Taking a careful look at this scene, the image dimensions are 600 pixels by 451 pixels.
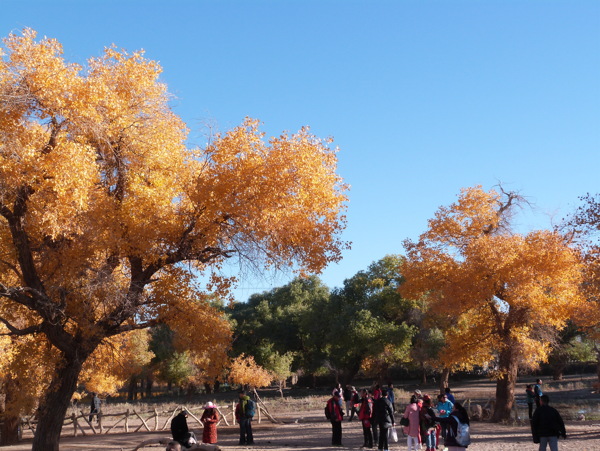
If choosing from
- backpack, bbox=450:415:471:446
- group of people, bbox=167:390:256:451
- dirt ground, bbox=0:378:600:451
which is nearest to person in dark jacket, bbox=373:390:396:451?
dirt ground, bbox=0:378:600:451

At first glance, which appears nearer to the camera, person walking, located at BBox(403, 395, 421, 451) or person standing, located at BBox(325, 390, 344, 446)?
person walking, located at BBox(403, 395, 421, 451)

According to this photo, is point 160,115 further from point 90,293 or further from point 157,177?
point 90,293

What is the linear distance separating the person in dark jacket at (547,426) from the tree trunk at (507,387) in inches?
483

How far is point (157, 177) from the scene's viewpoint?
14570 millimetres

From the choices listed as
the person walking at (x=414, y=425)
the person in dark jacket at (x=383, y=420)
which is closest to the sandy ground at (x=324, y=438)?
the person in dark jacket at (x=383, y=420)

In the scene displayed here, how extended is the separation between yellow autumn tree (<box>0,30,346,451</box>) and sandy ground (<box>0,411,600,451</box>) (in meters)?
4.69

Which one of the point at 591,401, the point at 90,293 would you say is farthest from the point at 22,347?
Answer: the point at 591,401

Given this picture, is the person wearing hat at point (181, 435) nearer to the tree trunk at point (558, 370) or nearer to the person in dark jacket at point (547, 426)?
the person in dark jacket at point (547, 426)

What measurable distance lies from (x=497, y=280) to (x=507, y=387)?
4761 millimetres

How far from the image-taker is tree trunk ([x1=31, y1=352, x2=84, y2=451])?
13.8 meters

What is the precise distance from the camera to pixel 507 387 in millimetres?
23203

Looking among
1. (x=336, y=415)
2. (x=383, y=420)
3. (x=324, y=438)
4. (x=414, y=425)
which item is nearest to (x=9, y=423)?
(x=324, y=438)

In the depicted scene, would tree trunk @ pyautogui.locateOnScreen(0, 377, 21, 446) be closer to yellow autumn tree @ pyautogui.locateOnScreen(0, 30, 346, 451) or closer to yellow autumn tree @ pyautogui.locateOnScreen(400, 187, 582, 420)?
yellow autumn tree @ pyautogui.locateOnScreen(0, 30, 346, 451)

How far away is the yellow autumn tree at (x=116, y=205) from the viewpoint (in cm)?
1241
